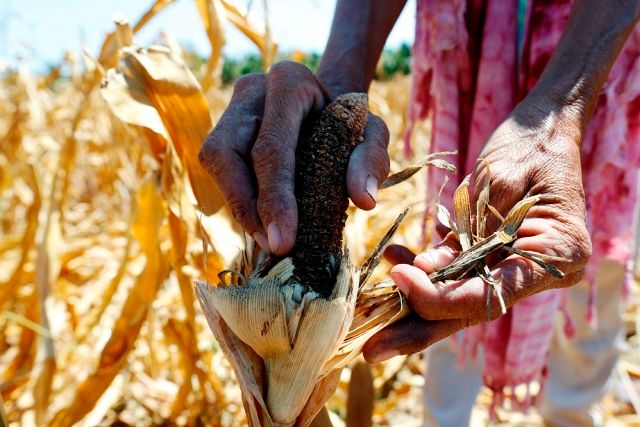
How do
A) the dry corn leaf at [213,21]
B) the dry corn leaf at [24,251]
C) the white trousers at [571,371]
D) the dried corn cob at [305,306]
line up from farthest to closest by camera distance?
the dry corn leaf at [24,251] → the white trousers at [571,371] → the dry corn leaf at [213,21] → the dried corn cob at [305,306]

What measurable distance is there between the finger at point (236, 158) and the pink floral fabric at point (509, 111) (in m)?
0.55

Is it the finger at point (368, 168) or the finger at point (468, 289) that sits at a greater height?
the finger at point (368, 168)

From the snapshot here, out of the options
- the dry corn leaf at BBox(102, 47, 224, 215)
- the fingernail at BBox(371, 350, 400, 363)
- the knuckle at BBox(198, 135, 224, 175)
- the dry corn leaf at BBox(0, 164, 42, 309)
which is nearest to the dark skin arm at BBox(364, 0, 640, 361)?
the fingernail at BBox(371, 350, 400, 363)

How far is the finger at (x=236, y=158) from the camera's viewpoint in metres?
0.70

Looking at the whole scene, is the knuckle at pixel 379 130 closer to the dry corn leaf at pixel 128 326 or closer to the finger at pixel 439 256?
the finger at pixel 439 256

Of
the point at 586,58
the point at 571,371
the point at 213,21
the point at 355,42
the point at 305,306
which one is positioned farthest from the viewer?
the point at 571,371

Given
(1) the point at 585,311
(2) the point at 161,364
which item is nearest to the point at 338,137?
(1) the point at 585,311

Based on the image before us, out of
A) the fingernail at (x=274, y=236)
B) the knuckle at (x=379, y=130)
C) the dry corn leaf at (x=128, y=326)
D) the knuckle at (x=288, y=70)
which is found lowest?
the dry corn leaf at (x=128, y=326)

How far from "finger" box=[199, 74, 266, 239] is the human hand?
184 millimetres

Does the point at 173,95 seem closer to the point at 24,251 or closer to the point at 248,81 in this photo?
the point at 248,81

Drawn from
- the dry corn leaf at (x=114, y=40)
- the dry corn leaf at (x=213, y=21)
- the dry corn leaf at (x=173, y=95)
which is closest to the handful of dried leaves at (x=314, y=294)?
the dry corn leaf at (x=173, y=95)

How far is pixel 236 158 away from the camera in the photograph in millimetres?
712

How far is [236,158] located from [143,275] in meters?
0.61

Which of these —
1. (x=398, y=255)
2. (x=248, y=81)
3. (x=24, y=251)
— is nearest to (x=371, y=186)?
(x=398, y=255)
